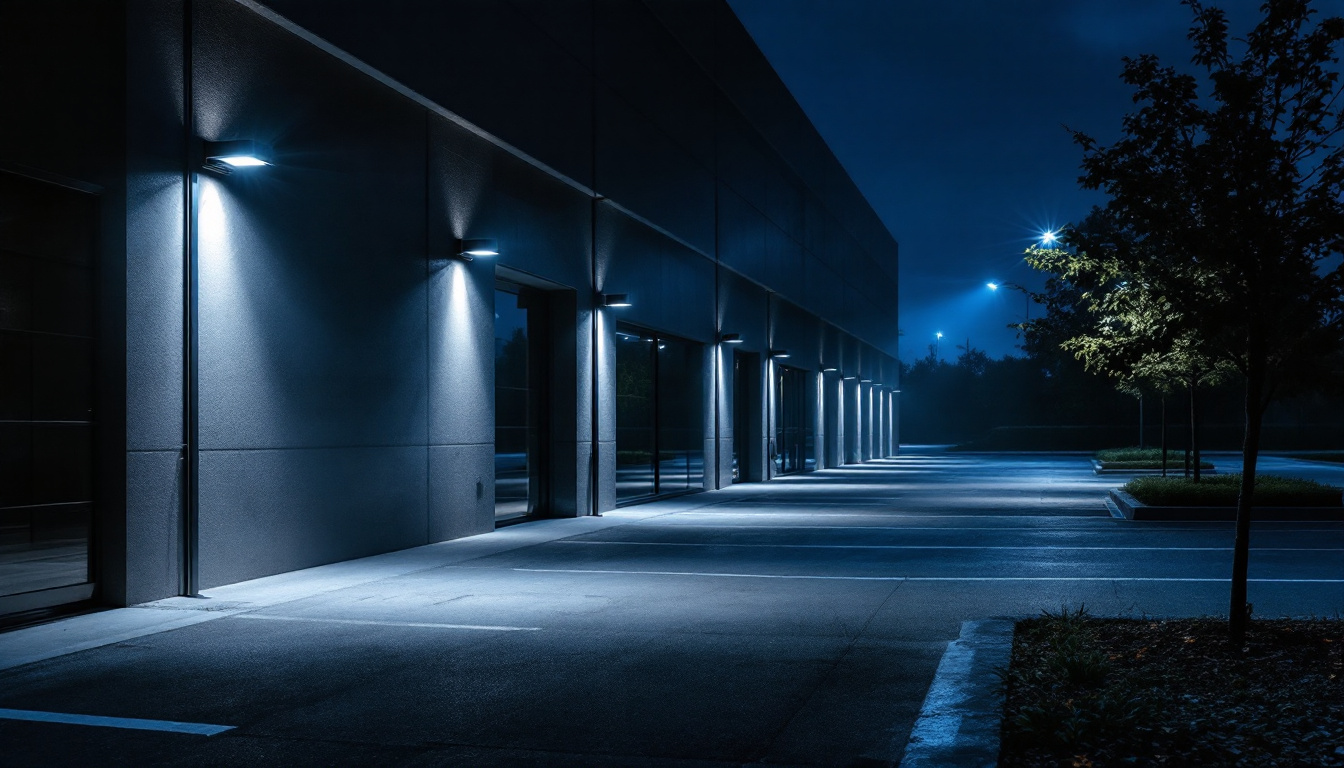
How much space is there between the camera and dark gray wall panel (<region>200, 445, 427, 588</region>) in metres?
12.0

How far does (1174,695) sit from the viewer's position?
6.54 meters

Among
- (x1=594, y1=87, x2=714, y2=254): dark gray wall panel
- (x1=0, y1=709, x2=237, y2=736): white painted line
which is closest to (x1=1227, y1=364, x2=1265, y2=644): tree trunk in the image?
(x1=0, y1=709, x2=237, y2=736): white painted line

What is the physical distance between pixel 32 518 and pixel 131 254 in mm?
2520

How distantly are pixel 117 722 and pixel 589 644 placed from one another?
3426 millimetres

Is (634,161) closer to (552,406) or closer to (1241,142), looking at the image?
(552,406)

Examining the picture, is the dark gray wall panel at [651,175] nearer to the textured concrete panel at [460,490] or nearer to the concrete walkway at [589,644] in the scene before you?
the textured concrete panel at [460,490]

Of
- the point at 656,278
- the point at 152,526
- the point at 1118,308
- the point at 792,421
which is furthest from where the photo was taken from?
the point at 792,421

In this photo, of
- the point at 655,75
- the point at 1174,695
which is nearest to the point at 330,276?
the point at 1174,695

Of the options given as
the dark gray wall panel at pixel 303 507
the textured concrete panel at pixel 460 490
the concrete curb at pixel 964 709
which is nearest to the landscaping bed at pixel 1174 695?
the concrete curb at pixel 964 709

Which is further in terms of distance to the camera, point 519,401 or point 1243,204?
point 519,401

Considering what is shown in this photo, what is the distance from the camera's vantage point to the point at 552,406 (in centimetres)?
2152

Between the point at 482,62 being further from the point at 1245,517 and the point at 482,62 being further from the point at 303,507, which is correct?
the point at 1245,517

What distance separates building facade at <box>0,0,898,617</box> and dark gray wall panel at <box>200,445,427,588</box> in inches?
1.6

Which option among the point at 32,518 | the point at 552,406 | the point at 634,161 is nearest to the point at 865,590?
the point at 32,518
